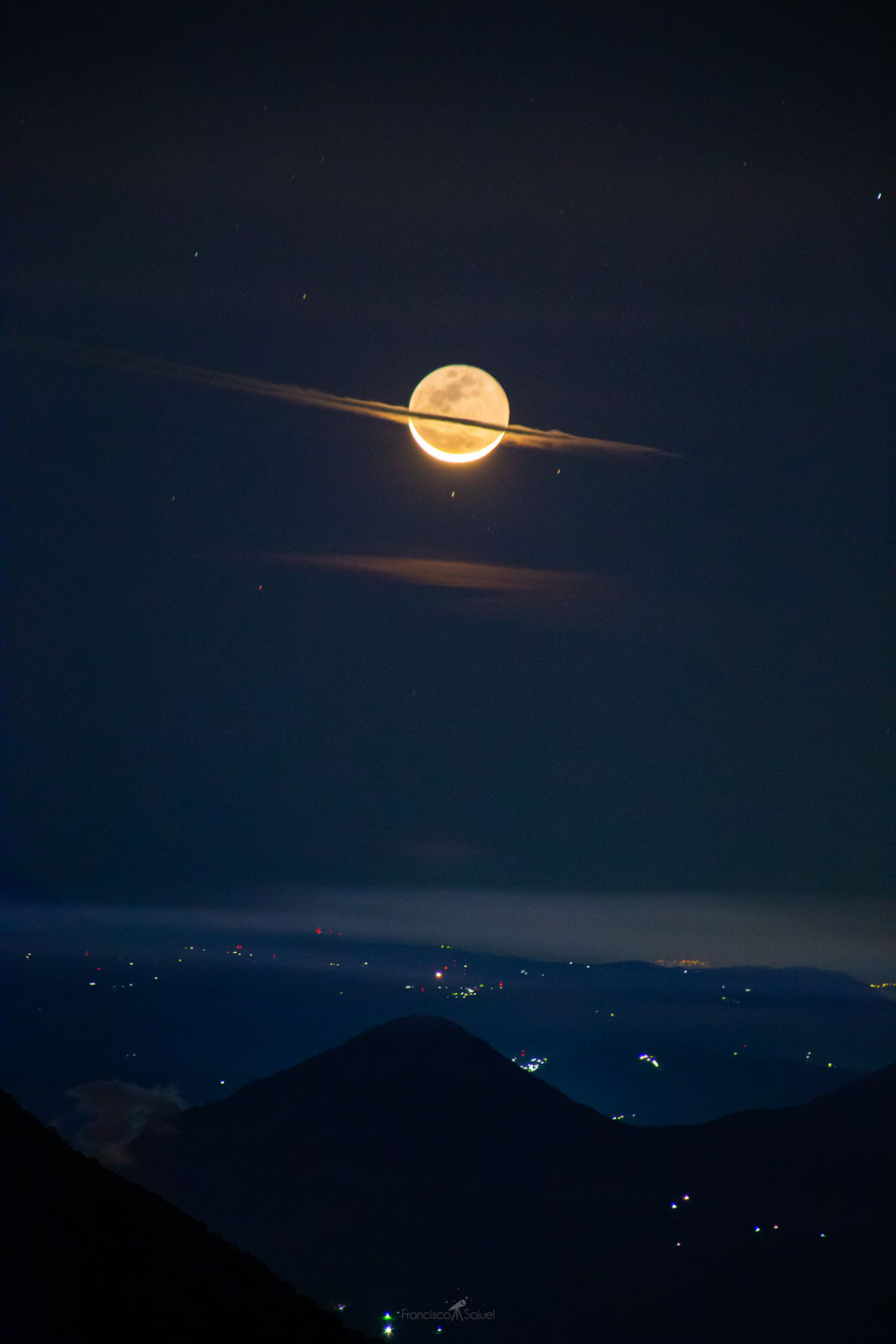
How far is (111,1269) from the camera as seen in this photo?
2955 centimetres

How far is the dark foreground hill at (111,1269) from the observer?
26516 mm

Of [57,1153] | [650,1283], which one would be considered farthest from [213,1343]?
[650,1283]

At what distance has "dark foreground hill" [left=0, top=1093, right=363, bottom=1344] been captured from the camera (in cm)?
2652

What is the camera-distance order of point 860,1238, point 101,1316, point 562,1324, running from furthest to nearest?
1. point 860,1238
2. point 562,1324
3. point 101,1316

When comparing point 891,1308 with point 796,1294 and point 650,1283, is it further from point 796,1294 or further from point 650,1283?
point 650,1283

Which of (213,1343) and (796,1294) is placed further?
(796,1294)

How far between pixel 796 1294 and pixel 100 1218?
18354cm

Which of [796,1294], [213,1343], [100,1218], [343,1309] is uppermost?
[100,1218]

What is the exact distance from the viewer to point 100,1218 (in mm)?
32250

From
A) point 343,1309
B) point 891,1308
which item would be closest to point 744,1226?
point 891,1308

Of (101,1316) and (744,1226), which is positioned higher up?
(101,1316)

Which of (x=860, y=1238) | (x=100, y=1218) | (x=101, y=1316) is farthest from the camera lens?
(x=860, y=1238)

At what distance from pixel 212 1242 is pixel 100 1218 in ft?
17.7

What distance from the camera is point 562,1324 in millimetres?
176250
